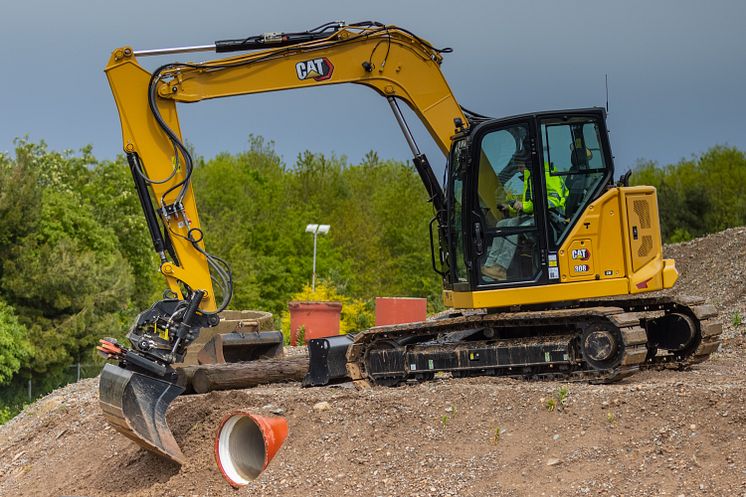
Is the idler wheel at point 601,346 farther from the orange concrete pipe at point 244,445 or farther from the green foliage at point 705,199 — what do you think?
the green foliage at point 705,199

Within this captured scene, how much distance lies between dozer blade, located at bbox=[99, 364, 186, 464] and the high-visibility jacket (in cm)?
413

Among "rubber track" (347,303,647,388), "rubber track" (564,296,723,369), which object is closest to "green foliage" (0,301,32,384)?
"rubber track" (347,303,647,388)

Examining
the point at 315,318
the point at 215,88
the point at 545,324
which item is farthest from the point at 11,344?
the point at 545,324

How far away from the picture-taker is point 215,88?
12.4 meters

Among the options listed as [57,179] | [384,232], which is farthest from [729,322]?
[384,232]

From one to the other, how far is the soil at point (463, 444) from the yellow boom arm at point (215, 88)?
1.81 metres

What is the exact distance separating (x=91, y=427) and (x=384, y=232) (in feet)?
157

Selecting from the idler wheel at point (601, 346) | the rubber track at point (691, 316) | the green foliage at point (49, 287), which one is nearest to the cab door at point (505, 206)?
the idler wheel at point (601, 346)

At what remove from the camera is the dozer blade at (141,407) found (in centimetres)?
1084

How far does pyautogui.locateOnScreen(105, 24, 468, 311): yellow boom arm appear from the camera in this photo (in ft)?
39.3

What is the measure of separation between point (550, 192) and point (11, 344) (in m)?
26.6

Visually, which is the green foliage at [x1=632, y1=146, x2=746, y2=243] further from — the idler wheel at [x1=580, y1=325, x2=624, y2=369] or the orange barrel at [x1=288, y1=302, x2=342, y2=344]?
the idler wheel at [x1=580, y1=325, x2=624, y2=369]

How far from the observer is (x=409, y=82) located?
12.7 metres

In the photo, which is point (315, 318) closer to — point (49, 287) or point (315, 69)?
point (315, 69)
